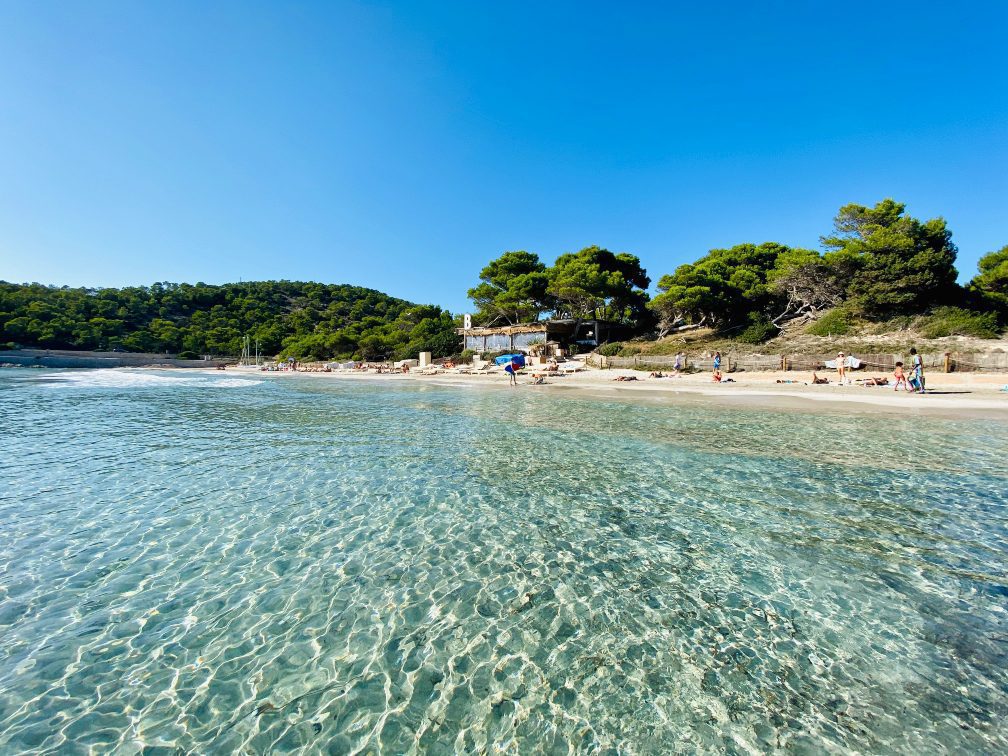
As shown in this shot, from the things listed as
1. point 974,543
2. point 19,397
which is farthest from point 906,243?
point 19,397

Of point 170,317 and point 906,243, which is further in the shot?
point 170,317

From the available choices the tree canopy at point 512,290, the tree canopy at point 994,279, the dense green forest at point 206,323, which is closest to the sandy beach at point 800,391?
the tree canopy at point 994,279

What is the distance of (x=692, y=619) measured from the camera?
3.23 m

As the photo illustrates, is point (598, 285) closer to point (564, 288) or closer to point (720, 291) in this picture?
point (564, 288)

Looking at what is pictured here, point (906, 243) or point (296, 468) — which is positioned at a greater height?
point (906, 243)

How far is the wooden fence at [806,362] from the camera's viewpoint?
758 inches

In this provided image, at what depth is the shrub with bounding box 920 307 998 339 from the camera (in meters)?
23.5

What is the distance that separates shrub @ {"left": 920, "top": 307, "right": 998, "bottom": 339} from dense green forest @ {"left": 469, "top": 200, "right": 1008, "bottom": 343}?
0.08 metres

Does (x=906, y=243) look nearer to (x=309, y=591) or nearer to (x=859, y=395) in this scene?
(x=859, y=395)

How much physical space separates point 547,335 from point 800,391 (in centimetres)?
2037

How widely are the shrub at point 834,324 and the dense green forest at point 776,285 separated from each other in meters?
0.18

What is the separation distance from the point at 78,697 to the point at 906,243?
4002cm

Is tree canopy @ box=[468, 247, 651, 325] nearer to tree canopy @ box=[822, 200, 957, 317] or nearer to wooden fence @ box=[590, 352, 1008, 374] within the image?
wooden fence @ box=[590, 352, 1008, 374]

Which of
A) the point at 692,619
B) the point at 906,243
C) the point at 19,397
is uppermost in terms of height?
→ the point at 906,243
